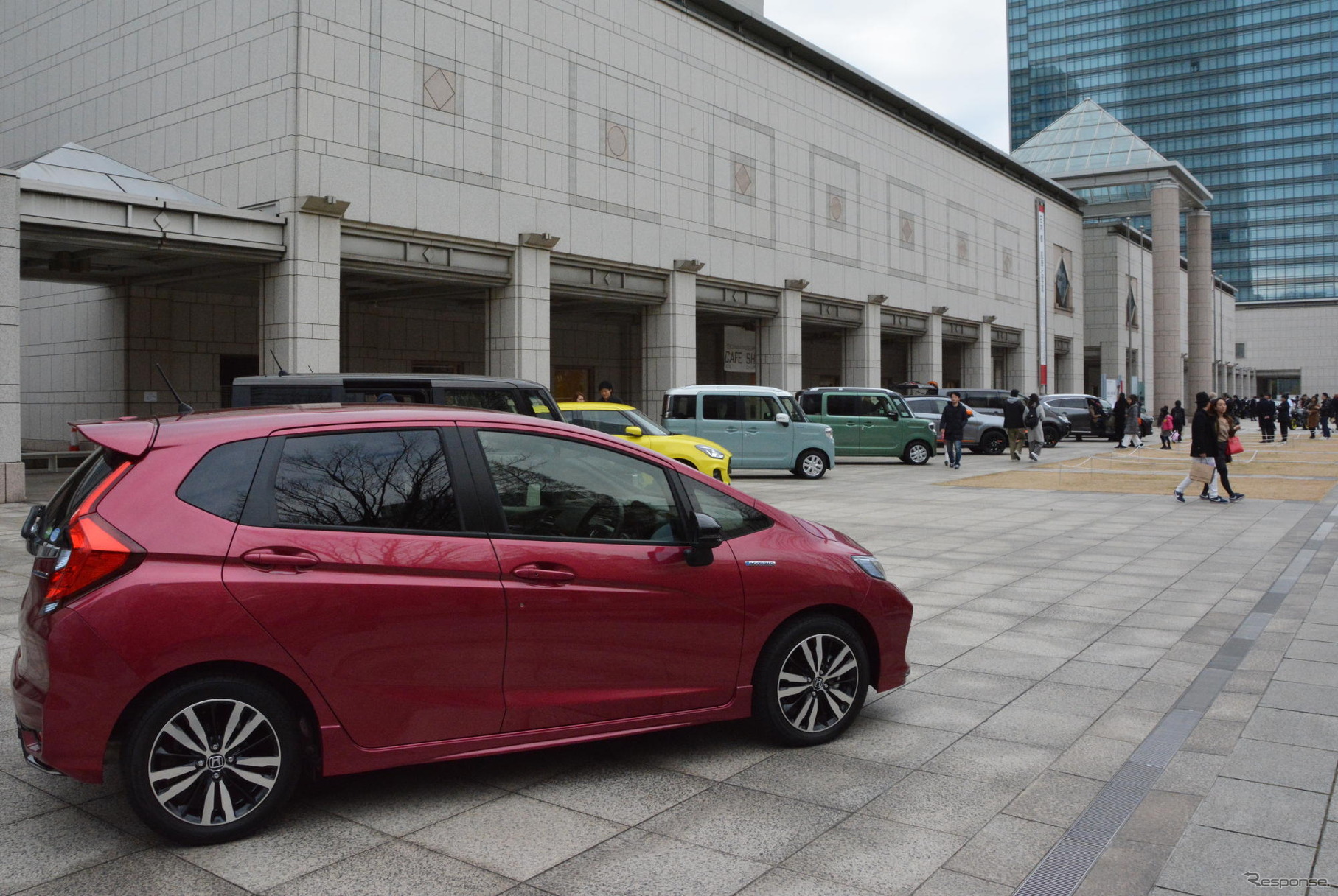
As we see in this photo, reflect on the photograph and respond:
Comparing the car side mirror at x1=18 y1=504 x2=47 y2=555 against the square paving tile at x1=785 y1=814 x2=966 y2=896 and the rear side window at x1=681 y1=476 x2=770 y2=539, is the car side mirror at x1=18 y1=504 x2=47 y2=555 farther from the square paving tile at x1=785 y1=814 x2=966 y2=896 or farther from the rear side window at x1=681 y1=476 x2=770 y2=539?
the square paving tile at x1=785 y1=814 x2=966 y2=896

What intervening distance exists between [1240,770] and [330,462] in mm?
3939

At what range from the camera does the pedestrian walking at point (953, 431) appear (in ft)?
82.4

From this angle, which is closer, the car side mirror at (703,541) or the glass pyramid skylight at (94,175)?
the car side mirror at (703,541)

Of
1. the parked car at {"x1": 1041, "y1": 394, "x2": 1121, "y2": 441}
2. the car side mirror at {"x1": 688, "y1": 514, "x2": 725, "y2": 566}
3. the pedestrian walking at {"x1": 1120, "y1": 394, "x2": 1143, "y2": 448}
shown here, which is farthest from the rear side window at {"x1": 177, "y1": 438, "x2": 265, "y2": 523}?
the parked car at {"x1": 1041, "y1": 394, "x2": 1121, "y2": 441}

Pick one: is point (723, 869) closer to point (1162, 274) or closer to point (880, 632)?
point (880, 632)

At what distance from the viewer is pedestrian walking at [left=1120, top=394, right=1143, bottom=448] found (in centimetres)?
3319

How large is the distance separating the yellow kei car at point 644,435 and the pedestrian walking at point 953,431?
9.75 m

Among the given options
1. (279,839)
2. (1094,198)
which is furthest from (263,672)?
(1094,198)

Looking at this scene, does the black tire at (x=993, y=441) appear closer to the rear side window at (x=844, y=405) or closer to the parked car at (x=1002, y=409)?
the parked car at (x=1002, y=409)

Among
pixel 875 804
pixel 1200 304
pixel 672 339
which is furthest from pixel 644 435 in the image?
pixel 1200 304

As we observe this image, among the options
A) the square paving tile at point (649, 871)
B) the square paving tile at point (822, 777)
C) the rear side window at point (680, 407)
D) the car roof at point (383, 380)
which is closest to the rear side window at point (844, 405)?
the rear side window at point (680, 407)

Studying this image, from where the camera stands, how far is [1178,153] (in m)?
126

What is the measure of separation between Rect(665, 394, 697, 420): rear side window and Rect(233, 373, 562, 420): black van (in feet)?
37.3

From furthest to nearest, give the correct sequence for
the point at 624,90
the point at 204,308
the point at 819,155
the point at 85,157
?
1. the point at 819,155
2. the point at 624,90
3. the point at 204,308
4. the point at 85,157
